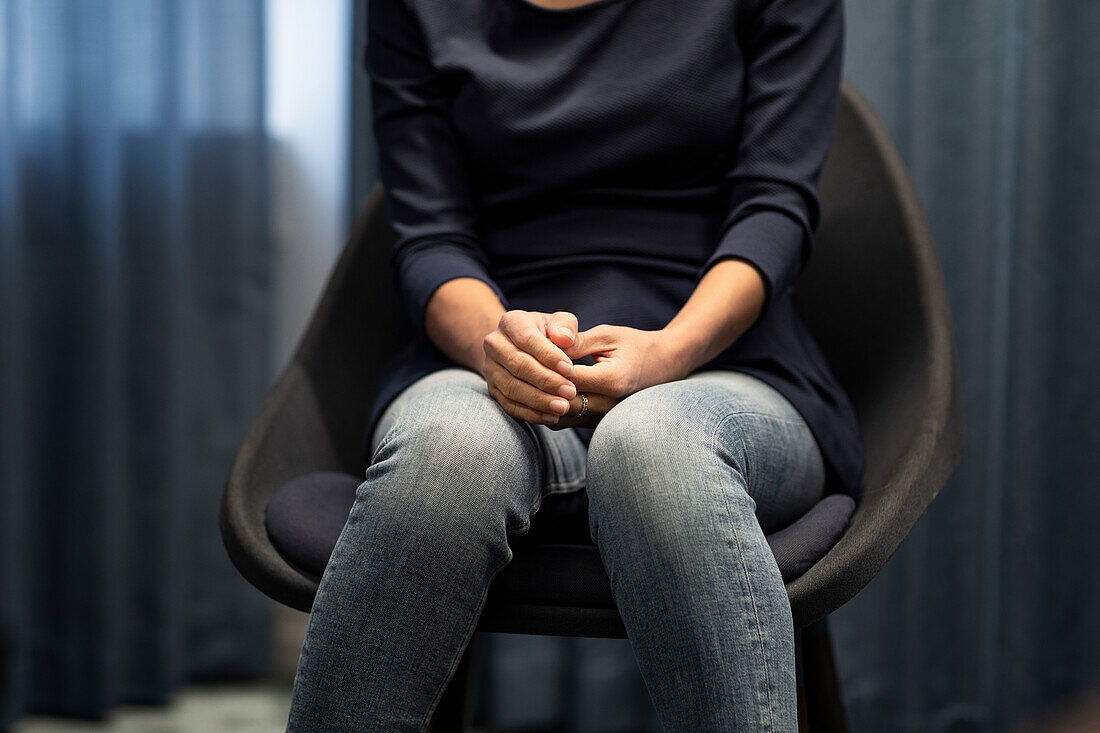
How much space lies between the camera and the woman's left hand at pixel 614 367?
691 mm

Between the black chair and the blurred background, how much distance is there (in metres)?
0.42

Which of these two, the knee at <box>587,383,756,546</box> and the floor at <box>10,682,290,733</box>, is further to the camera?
the floor at <box>10,682,290,733</box>

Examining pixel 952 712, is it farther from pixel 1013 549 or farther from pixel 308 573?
pixel 308 573

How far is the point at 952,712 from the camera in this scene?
4.66ft

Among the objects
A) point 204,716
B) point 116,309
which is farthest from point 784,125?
point 204,716

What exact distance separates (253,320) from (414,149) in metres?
0.65

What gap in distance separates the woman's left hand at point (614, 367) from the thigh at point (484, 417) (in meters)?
0.02

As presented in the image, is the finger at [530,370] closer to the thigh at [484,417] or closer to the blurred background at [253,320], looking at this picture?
the thigh at [484,417]

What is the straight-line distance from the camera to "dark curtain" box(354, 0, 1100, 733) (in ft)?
4.52

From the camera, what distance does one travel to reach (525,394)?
67 centimetres

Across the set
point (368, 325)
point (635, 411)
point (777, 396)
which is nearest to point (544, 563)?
point (635, 411)

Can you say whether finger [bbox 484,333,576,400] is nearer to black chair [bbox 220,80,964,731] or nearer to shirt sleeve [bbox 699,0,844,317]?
black chair [bbox 220,80,964,731]

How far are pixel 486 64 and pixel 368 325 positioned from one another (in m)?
0.31

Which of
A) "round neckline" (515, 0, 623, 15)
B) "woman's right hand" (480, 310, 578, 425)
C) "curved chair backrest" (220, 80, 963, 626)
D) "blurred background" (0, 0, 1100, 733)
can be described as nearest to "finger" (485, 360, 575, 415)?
"woman's right hand" (480, 310, 578, 425)
